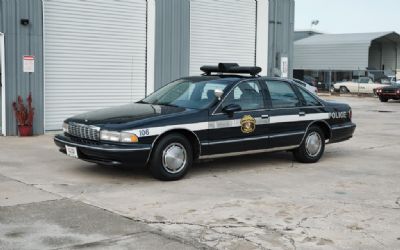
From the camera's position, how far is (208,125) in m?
8.25

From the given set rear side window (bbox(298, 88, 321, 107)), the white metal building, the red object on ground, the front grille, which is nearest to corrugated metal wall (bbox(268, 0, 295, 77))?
the white metal building

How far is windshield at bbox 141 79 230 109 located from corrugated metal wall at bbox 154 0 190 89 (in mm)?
5855

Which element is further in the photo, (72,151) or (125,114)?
(125,114)

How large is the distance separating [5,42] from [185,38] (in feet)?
16.6

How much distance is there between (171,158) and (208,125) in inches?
31.0

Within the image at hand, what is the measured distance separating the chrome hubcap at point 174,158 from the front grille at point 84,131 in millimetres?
953

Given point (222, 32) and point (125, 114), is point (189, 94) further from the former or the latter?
point (222, 32)

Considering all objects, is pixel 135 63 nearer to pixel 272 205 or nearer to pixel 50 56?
pixel 50 56

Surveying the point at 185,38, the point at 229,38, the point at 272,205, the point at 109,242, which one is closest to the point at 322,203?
the point at 272,205

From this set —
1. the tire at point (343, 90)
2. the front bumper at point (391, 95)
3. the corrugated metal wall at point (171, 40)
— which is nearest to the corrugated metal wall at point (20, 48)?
the corrugated metal wall at point (171, 40)

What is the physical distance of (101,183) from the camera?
7.73 meters

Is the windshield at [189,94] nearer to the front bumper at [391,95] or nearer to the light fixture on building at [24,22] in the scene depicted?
the light fixture on building at [24,22]

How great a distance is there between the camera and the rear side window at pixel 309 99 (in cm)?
980

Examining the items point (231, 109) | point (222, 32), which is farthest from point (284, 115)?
point (222, 32)
